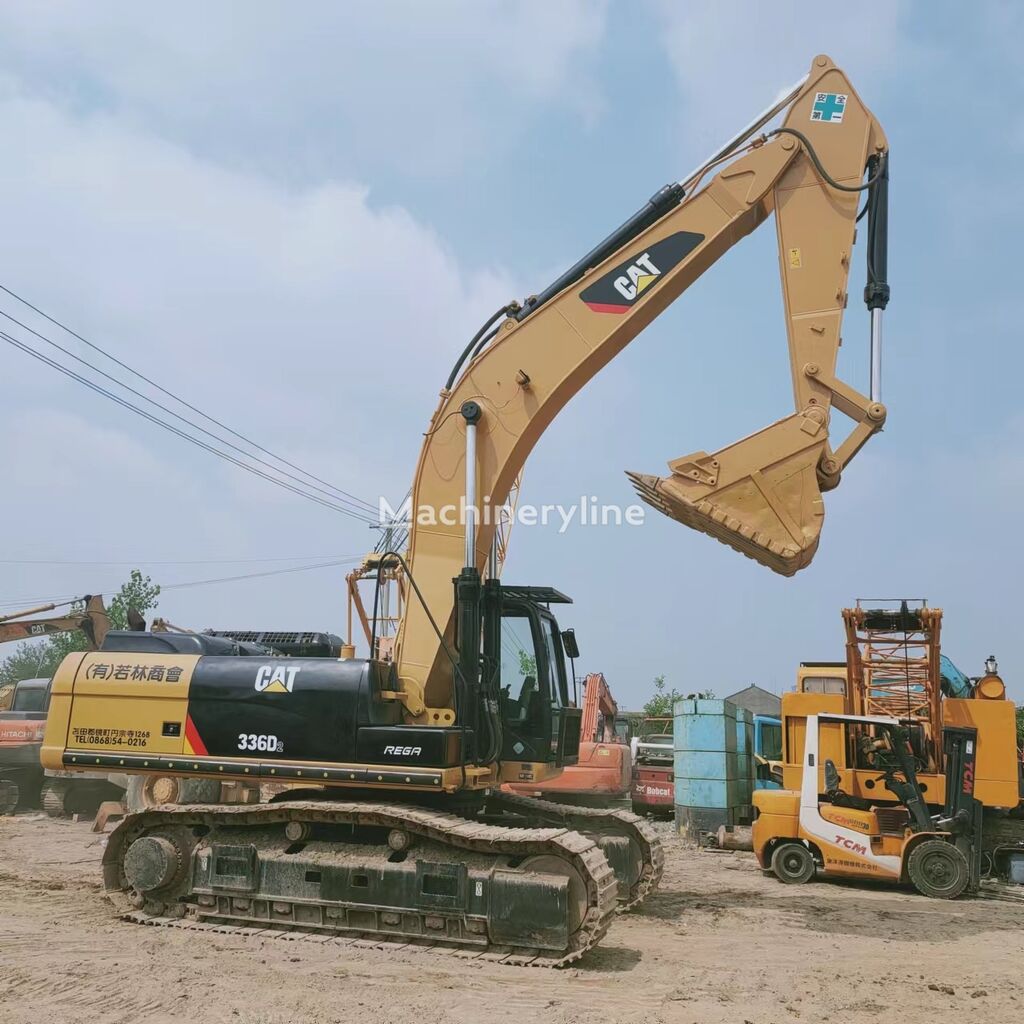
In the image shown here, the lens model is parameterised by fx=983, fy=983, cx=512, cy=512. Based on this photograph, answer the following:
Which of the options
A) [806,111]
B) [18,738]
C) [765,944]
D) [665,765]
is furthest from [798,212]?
[18,738]

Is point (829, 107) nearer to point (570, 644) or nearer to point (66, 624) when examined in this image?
point (570, 644)

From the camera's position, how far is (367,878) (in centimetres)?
761

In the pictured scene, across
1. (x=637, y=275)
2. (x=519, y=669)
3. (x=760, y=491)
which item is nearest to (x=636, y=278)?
(x=637, y=275)

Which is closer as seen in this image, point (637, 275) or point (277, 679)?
point (277, 679)

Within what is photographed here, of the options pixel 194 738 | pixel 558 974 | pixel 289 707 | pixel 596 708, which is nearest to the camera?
pixel 558 974

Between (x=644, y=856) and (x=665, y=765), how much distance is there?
30.5ft

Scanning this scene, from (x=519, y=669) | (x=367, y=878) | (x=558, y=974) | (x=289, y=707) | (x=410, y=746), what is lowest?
(x=558, y=974)

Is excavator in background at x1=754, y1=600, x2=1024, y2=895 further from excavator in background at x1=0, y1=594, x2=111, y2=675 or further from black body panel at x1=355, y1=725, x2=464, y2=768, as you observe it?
excavator in background at x1=0, y1=594, x2=111, y2=675

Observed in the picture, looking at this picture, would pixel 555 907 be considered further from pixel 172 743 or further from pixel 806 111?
pixel 806 111

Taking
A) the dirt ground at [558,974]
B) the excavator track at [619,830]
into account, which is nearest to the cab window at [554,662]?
the excavator track at [619,830]

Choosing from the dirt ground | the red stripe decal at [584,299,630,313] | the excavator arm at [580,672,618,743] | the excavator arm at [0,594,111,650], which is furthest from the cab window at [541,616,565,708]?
the excavator arm at [0,594,111,650]

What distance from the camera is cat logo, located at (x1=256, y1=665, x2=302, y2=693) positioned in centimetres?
807

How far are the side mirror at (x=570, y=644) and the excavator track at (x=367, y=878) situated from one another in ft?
5.58

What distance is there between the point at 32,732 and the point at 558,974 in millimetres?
13959
